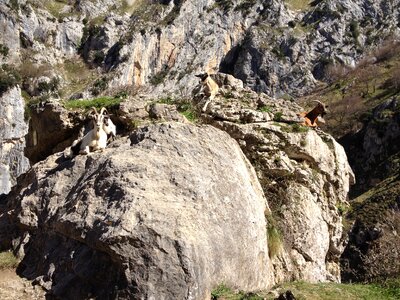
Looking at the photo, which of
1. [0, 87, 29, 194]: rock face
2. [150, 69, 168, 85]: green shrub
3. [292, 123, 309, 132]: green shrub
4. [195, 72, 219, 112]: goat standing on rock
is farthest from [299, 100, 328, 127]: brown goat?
[150, 69, 168, 85]: green shrub

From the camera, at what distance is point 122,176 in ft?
32.5

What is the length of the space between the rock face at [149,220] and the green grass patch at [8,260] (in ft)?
0.73

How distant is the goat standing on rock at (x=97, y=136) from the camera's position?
1203 cm

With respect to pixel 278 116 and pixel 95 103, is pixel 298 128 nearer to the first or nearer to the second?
pixel 278 116

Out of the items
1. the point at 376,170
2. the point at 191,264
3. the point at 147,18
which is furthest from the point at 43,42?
the point at 191,264

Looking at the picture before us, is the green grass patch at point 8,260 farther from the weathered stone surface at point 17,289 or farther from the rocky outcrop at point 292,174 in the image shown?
the rocky outcrop at point 292,174

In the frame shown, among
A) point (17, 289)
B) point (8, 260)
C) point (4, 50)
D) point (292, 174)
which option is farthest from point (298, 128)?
point (4, 50)

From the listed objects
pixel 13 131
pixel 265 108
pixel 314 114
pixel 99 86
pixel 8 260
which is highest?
pixel 99 86

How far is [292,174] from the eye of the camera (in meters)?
14.0

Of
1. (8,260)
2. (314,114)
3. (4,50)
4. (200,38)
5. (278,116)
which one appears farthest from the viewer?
(200,38)

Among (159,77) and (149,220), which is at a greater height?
(159,77)

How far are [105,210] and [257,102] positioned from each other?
24.4 ft

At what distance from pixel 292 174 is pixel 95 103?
6.21 meters

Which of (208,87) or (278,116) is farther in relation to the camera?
(278,116)
